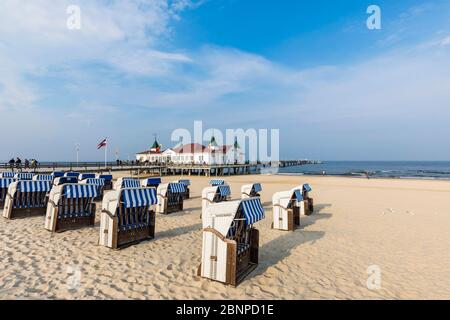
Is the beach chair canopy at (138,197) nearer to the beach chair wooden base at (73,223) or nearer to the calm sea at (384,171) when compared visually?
the beach chair wooden base at (73,223)

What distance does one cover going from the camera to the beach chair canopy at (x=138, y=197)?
7008 millimetres

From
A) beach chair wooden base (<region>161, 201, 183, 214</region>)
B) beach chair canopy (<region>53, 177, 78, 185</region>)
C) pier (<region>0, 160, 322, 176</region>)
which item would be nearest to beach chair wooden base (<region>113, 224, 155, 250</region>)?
beach chair wooden base (<region>161, 201, 183, 214</region>)

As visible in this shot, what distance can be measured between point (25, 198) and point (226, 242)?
9193 mm

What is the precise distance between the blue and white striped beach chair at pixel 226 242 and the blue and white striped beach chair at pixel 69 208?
206 inches

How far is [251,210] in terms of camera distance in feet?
19.4

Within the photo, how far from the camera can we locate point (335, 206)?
49.9 ft

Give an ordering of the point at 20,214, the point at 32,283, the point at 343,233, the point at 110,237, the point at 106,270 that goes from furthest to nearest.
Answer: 1. the point at 20,214
2. the point at 343,233
3. the point at 110,237
4. the point at 106,270
5. the point at 32,283

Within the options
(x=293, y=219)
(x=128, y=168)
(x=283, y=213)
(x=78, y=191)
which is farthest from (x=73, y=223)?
(x=128, y=168)

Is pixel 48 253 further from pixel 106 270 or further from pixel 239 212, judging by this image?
pixel 239 212

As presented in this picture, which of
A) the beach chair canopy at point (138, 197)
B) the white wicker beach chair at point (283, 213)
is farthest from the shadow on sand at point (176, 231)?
the white wicker beach chair at point (283, 213)

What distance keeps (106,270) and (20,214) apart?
6873 millimetres

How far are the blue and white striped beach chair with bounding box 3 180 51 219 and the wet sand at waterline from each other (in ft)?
2.56

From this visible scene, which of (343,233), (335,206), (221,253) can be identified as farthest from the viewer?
(335,206)
